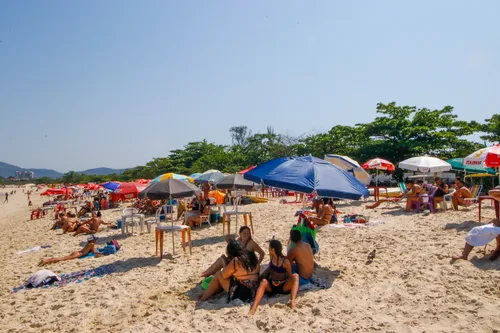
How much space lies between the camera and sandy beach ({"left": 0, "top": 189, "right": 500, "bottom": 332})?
390 centimetres

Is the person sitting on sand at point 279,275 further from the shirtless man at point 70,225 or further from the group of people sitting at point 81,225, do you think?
the shirtless man at point 70,225

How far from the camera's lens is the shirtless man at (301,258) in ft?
15.9

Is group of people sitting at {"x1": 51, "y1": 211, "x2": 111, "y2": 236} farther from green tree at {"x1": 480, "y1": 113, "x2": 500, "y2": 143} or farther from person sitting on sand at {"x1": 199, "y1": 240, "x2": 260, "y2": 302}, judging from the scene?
green tree at {"x1": 480, "y1": 113, "x2": 500, "y2": 143}

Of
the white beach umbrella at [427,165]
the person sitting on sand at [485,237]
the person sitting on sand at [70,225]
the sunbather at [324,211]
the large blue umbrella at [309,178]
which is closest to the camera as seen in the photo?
the large blue umbrella at [309,178]

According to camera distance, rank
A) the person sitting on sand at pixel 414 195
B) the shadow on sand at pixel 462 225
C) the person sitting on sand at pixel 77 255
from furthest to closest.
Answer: the person sitting on sand at pixel 414 195 → the person sitting on sand at pixel 77 255 → the shadow on sand at pixel 462 225

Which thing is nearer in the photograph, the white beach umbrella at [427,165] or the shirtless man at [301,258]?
the shirtless man at [301,258]

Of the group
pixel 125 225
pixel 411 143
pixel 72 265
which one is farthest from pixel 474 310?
pixel 411 143

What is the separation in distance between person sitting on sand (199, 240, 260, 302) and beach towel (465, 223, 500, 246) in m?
3.06

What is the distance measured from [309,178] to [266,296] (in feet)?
5.32

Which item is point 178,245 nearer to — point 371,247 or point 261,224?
point 261,224

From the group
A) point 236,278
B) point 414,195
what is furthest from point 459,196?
point 236,278

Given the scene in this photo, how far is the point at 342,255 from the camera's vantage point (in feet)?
21.2

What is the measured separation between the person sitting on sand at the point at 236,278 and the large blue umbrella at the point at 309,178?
1.01 meters

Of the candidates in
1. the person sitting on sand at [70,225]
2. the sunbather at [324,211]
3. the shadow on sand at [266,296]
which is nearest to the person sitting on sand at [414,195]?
the sunbather at [324,211]
